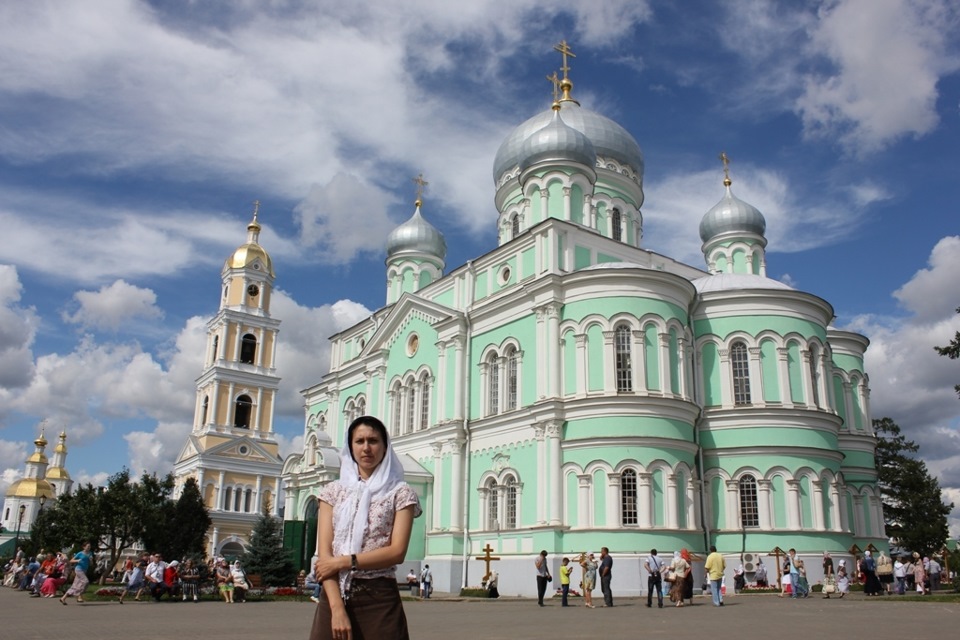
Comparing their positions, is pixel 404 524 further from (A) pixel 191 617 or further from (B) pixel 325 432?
(B) pixel 325 432

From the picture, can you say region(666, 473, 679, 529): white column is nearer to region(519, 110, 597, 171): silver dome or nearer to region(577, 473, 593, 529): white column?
region(577, 473, 593, 529): white column

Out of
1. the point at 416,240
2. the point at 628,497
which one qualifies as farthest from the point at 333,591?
the point at 416,240

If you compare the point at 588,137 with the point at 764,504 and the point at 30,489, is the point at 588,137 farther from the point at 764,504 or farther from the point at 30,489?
the point at 30,489

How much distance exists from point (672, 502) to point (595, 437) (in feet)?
10.1

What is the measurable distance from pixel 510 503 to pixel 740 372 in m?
9.29

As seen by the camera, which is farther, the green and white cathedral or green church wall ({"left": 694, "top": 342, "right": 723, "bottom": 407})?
green church wall ({"left": 694, "top": 342, "right": 723, "bottom": 407})

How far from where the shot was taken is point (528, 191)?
33531 millimetres

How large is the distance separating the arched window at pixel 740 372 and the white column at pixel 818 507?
3.48m

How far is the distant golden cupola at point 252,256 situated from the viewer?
62.0m

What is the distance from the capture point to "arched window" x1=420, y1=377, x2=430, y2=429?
3300 centimetres

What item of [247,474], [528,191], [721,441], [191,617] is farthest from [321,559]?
[247,474]

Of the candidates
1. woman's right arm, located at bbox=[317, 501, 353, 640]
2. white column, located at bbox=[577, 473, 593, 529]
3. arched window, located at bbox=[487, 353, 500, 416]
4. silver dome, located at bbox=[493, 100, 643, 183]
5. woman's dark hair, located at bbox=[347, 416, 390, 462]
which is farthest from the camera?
silver dome, located at bbox=[493, 100, 643, 183]

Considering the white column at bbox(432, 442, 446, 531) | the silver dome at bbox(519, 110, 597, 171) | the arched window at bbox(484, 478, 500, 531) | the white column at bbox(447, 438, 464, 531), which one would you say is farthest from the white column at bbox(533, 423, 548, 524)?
the silver dome at bbox(519, 110, 597, 171)

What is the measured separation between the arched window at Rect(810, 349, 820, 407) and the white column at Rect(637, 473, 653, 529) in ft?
25.5
